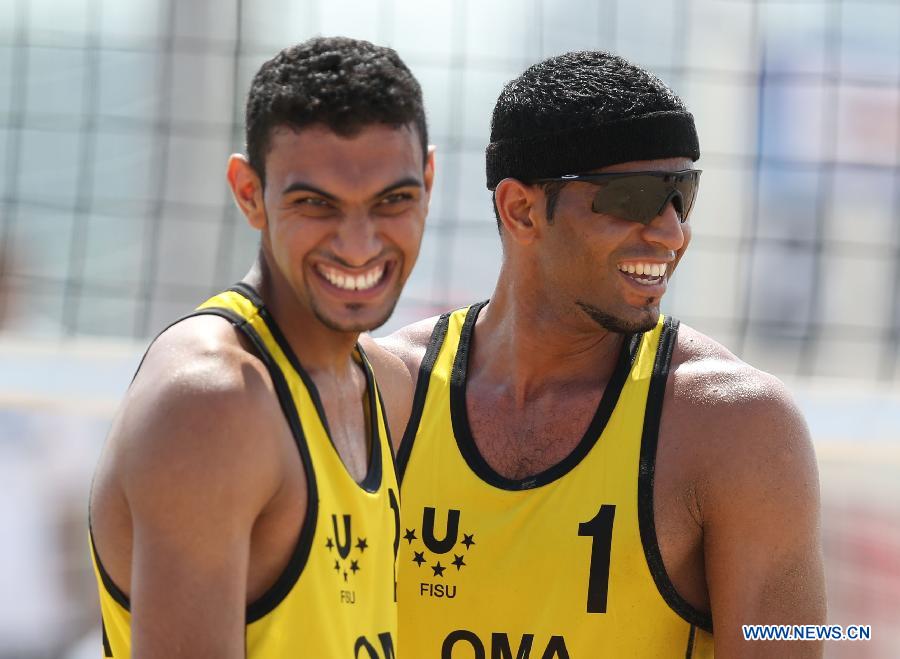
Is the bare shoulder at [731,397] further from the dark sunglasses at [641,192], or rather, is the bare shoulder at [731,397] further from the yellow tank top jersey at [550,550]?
the dark sunglasses at [641,192]

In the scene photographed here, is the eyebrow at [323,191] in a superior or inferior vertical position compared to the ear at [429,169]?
inferior

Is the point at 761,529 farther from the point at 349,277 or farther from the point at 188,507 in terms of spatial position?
the point at 188,507

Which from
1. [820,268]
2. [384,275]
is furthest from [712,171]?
[384,275]

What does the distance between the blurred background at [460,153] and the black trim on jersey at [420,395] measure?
3.63m

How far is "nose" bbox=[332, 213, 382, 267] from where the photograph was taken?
2148mm

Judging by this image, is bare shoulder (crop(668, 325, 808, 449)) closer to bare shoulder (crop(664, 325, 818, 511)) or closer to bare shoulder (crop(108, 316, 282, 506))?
bare shoulder (crop(664, 325, 818, 511))

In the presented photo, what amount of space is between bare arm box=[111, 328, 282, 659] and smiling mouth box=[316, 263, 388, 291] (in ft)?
1.03

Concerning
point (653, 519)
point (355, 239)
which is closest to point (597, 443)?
point (653, 519)

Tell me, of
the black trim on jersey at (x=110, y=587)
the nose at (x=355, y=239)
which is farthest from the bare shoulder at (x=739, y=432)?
the black trim on jersey at (x=110, y=587)

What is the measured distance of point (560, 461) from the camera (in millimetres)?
2852

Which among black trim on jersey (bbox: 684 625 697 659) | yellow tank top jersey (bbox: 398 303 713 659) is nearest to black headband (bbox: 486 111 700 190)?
yellow tank top jersey (bbox: 398 303 713 659)

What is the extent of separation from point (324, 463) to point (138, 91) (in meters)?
6.10

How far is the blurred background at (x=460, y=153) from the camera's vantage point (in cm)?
733

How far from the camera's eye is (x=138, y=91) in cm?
775
